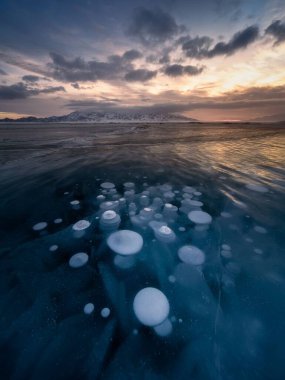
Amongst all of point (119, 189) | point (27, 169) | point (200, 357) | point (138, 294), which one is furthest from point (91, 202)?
point (27, 169)

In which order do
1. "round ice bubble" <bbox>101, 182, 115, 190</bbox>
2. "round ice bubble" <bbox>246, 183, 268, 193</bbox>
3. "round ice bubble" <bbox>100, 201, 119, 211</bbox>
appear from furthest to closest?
"round ice bubble" <bbox>101, 182, 115, 190</bbox> < "round ice bubble" <bbox>246, 183, 268, 193</bbox> < "round ice bubble" <bbox>100, 201, 119, 211</bbox>

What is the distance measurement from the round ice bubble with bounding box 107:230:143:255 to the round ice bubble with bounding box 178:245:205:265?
761 mm

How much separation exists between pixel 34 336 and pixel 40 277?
2.63 feet

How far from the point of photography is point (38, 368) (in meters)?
1.67

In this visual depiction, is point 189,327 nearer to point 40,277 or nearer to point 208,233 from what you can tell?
point 208,233

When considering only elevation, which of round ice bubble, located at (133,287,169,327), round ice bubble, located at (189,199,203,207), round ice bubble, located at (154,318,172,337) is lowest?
round ice bubble, located at (189,199,203,207)

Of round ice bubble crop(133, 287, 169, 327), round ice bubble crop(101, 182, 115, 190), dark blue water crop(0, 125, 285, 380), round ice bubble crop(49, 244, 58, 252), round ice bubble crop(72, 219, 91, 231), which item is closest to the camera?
dark blue water crop(0, 125, 285, 380)

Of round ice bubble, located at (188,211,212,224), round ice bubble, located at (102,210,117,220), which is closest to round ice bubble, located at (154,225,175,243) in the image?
round ice bubble, located at (188,211,212,224)

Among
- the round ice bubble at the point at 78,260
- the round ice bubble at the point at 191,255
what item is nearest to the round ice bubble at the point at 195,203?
the round ice bubble at the point at 191,255

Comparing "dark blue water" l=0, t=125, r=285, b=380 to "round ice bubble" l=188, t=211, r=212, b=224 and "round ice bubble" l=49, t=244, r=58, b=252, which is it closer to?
"round ice bubble" l=49, t=244, r=58, b=252

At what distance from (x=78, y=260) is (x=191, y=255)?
1.94 m

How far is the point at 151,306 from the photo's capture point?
2.17m

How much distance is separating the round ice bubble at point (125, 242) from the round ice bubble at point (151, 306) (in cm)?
83

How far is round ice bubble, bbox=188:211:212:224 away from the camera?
3.89 m
